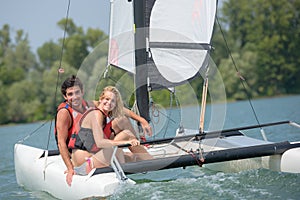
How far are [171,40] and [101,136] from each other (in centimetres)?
153

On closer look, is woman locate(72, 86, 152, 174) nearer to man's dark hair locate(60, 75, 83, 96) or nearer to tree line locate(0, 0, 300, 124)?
man's dark hair locate(60, 75, 83, 96)

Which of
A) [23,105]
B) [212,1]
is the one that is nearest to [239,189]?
[212,1]

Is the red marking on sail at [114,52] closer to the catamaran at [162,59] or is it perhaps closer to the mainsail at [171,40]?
the catamaran at [162,59]

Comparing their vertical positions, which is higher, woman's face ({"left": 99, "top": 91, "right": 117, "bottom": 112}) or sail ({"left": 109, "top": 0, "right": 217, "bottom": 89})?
sail ({"left": 109, "top": 0, "right": 217, "bottom": 89})

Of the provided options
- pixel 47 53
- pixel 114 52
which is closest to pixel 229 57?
pixel 47 53

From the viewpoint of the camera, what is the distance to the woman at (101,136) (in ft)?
13.1

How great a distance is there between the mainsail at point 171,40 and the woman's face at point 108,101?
117cm

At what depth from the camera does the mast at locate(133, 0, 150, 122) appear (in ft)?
17.0

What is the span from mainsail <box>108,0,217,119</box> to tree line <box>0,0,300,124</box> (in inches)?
594

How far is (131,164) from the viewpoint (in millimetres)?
4074

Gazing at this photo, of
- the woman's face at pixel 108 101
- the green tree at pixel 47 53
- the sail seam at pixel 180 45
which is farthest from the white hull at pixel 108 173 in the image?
the green tree at pixel 47 53

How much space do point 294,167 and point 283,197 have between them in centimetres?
80

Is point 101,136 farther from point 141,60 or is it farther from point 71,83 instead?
point 141,60

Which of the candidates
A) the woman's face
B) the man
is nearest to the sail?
the man
